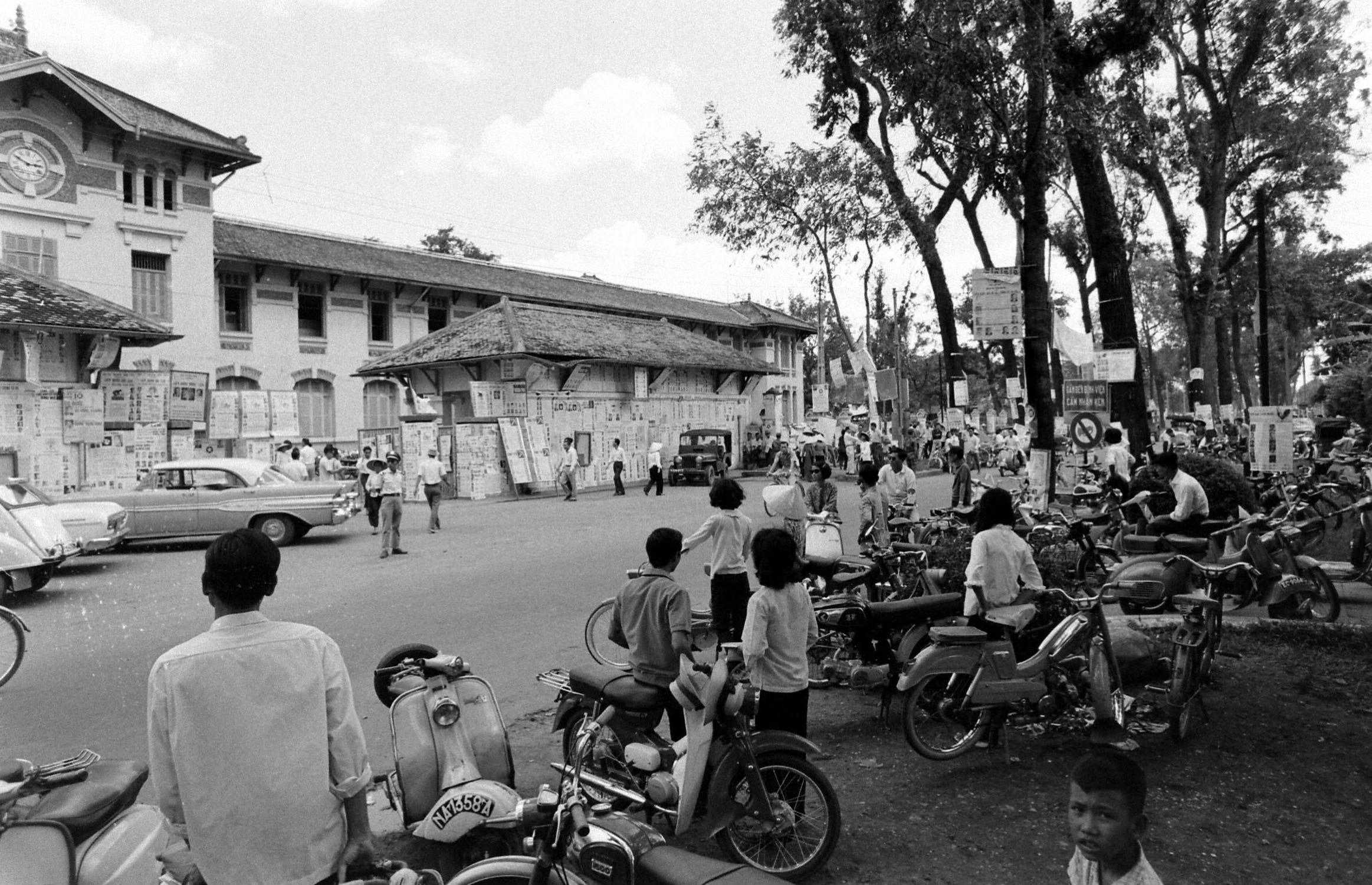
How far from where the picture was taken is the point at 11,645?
6840mm

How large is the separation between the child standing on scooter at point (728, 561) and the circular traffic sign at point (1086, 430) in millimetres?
6283

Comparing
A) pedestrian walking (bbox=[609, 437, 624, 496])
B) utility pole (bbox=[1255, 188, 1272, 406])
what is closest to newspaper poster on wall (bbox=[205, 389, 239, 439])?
pedestrian walking (bbox=[609, 437, 624, 496])

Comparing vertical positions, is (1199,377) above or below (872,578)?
above

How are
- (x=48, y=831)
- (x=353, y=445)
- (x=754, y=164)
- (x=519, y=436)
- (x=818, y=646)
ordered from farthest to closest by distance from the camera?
(x=353, y=445) < (x=519, y=436) < (x=754, y=164) < (x=818, y=646) < (x=48, y=831)

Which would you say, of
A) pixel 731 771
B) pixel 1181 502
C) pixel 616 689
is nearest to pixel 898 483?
pixel 1181 502

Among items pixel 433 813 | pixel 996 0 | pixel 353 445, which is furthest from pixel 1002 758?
pixel 353 445

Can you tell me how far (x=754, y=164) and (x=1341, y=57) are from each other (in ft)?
43.1

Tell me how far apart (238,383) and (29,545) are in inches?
785

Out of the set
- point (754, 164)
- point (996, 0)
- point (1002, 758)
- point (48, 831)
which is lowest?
point (1002, 758)

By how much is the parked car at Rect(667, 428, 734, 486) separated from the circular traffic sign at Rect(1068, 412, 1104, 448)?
1817 cm

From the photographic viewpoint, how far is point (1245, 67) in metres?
18.1

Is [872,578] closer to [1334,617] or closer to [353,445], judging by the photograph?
[1334,617]

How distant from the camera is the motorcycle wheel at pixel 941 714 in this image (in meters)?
4.79

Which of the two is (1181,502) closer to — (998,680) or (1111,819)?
(998,680)
